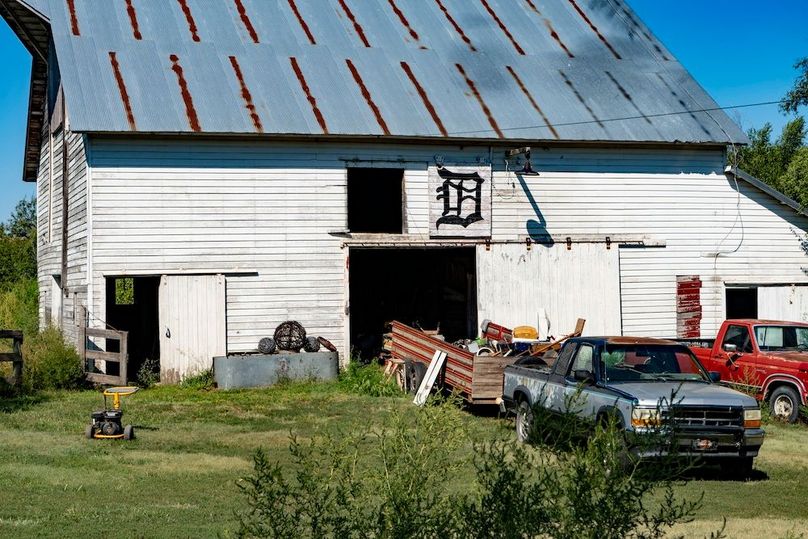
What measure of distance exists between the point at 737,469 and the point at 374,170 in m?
13.2

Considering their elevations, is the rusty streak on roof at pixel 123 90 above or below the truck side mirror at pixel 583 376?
above

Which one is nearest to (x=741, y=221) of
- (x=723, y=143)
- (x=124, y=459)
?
(x=723, y=143)

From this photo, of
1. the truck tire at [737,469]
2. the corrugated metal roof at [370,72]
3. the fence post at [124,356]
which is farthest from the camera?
the corrugated metal roof at [370,72]

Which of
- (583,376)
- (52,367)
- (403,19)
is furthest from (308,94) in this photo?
(583,376)

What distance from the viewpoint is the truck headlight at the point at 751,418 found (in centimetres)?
1125

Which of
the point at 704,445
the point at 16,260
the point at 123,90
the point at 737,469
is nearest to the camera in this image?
the point at 704,445

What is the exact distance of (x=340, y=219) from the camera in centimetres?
2141

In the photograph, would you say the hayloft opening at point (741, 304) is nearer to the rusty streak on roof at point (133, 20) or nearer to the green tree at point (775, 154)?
the rusty streak on roof at point (133, 20)

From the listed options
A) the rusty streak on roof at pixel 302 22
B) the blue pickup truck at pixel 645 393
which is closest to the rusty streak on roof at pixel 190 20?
the rusty streak on roof at pixel 302 22

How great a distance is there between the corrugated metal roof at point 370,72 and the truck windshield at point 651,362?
32.5ft

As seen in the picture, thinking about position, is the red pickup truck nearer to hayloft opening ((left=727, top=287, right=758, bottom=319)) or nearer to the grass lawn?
the grass lawn

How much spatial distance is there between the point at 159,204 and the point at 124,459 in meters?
8.93

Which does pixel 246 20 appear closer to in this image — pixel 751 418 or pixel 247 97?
pixel 247 97

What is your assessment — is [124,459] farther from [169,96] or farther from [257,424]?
[169,96]
